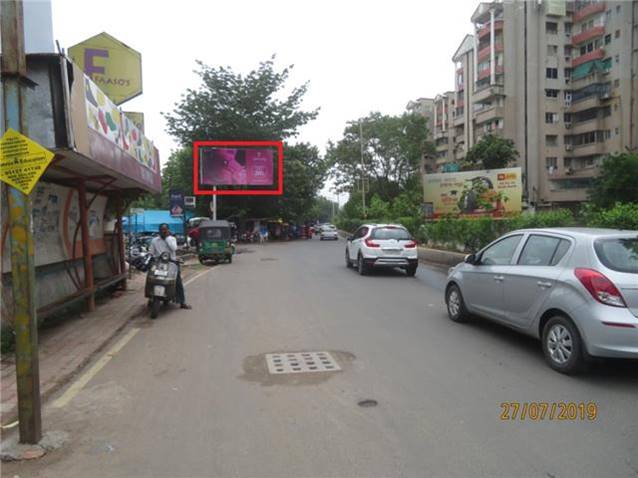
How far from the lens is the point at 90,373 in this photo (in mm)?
5945

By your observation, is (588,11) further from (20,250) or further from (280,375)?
(20,250)

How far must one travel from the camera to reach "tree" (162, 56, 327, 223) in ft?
134

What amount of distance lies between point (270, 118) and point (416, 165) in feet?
74.7

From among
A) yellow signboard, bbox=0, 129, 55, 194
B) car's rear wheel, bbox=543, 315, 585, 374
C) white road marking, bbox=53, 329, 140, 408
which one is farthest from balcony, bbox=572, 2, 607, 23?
yellow signboard, bbox=0, 129, 55, 194

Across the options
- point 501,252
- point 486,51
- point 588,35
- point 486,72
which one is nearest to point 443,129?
point 486,72

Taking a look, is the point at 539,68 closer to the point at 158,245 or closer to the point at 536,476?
the point at 158,245

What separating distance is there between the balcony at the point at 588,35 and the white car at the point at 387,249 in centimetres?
4882

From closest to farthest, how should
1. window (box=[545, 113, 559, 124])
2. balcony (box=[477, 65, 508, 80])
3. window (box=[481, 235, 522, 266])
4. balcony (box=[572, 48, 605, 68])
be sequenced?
1. window (box=[481, 235, 522, 266])
2. balcony (box=[572, 48, 605, 68])
3. window (box=[545, 113, 559, 124])
4. balcony (box=[477, 65, 508, 80])

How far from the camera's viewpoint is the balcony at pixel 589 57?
52219 mm

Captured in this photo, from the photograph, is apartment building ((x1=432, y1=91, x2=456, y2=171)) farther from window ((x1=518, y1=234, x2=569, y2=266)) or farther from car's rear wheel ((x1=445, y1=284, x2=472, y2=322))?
window ((x1=518, y1=234, x2=569, y2=266))

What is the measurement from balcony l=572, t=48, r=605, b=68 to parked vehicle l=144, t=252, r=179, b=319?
55765 millimetres

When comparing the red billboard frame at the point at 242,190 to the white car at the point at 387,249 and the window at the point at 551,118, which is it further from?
the window at the point at 551,118

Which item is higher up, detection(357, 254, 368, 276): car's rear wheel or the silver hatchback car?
the silver hatchback car
